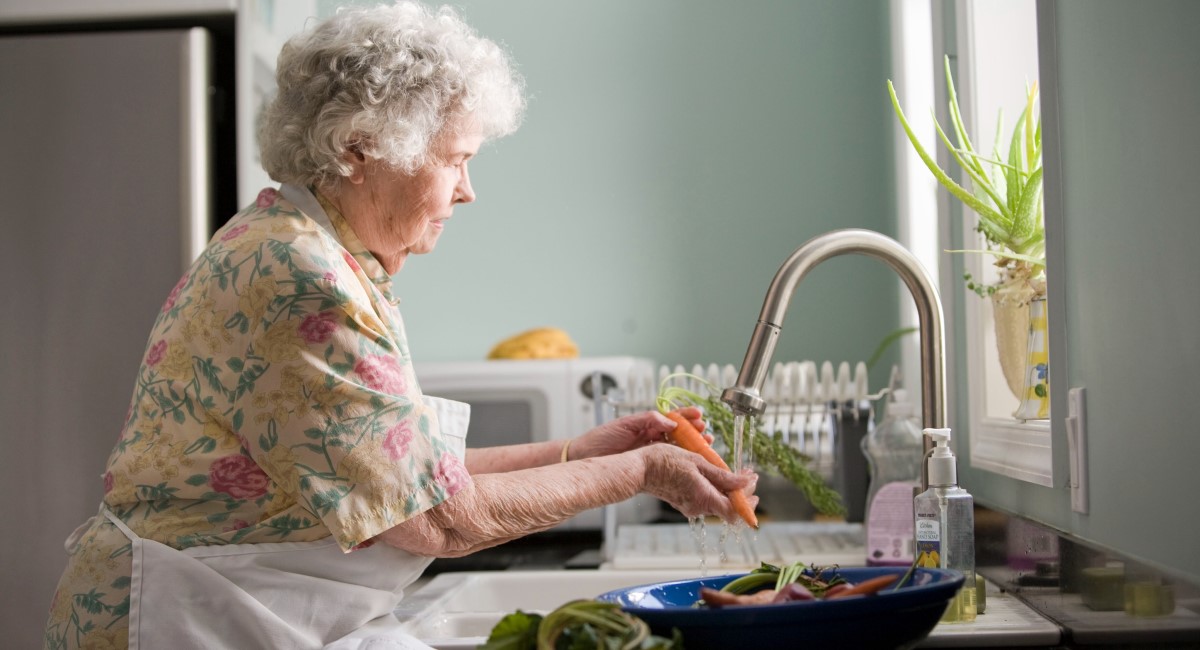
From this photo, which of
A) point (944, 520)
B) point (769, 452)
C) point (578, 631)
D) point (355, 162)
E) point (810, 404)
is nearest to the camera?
point (578, 631)

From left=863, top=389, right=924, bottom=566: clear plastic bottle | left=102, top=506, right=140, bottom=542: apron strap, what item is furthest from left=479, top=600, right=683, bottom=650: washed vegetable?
left=863, top=389, right=924, bottom=566: clear plastic bottle

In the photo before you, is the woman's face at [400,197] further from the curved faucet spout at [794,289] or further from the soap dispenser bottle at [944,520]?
the soap dispenser bottle at [944,520]

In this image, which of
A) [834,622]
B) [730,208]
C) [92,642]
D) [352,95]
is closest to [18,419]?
[92,642]

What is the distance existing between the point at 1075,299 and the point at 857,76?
1.64 meters

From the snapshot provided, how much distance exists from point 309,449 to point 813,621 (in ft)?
1.64

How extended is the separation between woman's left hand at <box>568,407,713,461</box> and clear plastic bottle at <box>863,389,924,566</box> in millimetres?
357

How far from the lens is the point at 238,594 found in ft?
3.44

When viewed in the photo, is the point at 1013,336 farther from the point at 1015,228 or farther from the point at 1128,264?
the point at 1128,264

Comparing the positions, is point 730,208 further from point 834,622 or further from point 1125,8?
point 834,622

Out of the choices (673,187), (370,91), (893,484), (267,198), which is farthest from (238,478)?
(673,187)

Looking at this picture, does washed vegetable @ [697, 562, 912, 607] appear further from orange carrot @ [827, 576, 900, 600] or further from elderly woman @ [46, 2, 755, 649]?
elderly woman @ [46, 2, 755, 649]

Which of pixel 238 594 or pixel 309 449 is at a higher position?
pixel 309 449

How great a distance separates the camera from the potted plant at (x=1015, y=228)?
135cm

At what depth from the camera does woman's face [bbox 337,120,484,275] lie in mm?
1218
